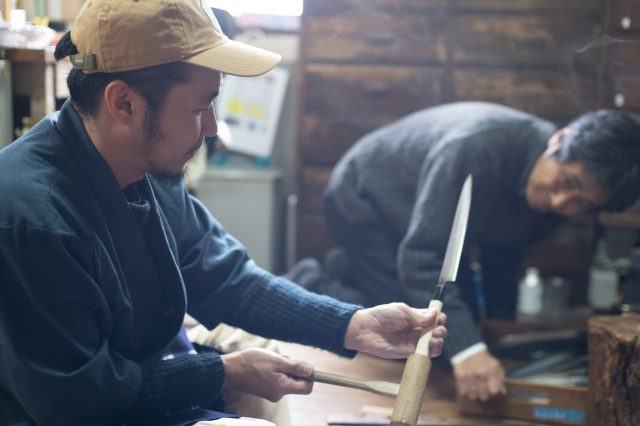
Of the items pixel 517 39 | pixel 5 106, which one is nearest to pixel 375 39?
pixel 517 39

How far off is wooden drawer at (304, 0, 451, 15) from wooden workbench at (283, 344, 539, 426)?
1.25m

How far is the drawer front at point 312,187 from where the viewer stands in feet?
9.85

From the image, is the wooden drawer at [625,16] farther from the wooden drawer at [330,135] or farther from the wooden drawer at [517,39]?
the wooden drawer at [330,135]

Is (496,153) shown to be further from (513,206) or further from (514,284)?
(514,284)

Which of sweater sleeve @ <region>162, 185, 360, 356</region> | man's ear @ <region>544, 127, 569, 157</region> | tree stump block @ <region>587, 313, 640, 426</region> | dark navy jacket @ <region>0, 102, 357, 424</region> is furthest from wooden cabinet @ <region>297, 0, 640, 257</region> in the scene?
dark navy jacket @ <region>0, 102, 357, 424</region>

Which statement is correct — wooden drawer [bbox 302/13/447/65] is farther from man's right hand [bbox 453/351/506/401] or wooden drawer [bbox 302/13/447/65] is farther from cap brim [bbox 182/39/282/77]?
cap brim [bbox 182/39/282/77]

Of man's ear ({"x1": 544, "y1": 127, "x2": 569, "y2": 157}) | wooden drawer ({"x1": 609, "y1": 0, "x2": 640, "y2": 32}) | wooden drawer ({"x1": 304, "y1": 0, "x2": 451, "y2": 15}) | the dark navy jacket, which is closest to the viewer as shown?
the dark navy jacket

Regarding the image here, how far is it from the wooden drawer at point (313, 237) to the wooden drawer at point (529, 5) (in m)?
0.93

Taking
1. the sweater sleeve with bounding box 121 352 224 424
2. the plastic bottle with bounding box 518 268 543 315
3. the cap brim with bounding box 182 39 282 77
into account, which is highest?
the cap brim with bounding box 182 39 282 77

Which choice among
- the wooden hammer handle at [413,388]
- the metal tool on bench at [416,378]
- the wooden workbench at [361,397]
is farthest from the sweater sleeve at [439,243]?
the wooden hammer handle at [413,388]

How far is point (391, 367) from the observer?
7.68 ft

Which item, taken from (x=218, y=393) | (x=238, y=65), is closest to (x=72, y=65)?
(x=238, y=65)

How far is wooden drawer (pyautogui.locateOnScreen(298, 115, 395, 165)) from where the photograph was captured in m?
2.93

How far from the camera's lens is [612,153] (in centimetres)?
196
